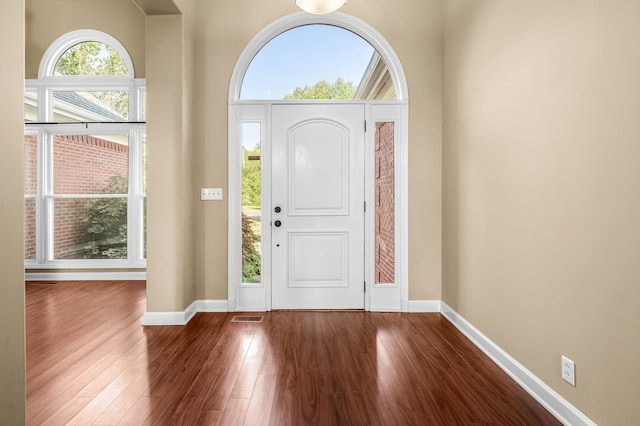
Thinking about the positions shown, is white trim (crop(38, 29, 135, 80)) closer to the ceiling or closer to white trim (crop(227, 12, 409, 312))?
the ceiling

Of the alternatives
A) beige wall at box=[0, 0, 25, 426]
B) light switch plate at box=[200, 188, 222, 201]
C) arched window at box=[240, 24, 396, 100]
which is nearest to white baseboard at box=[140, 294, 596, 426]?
light switch plate at box=[200, 188, 222, 201]

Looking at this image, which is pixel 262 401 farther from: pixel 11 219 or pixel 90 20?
pixel 90 20

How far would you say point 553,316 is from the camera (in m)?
1.91

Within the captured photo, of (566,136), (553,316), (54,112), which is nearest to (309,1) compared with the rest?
(566,136)

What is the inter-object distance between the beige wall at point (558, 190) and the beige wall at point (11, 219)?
2496mm

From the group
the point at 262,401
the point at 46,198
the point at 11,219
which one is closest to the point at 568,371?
the point at 262,401

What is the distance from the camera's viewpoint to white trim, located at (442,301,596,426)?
69.5 inches

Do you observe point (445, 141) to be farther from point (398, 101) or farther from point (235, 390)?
point (235, 390)

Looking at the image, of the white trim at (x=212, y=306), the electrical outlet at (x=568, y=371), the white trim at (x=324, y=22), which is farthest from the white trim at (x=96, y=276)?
the electrical outlet at (x=568, y=371)

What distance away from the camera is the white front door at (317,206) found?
11.9ft

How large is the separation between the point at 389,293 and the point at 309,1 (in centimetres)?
278

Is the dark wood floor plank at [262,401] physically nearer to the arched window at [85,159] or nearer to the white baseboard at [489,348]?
the white baseboard at [489,348]

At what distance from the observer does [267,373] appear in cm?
229

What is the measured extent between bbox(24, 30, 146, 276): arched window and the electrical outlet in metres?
4.81
